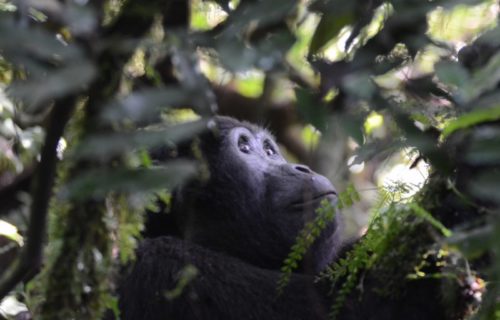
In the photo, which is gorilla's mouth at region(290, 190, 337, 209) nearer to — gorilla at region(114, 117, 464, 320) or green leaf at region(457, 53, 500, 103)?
gorilla at region(114, 117, 464, 320)

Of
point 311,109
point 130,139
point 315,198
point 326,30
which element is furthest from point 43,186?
point 315,198

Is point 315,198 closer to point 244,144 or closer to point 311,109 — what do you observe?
point 244,144

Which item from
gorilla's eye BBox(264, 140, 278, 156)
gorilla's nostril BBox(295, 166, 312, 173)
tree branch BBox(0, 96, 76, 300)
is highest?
tree branch BBox(0, 96, 76, 300)

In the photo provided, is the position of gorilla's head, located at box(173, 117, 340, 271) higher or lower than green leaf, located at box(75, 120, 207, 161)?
lower

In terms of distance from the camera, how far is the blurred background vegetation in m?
1.44

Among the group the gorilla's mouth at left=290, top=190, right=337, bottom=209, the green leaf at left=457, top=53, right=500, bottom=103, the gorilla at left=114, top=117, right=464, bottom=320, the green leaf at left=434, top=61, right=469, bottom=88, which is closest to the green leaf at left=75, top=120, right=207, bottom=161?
the green leaf at left=457, top=53, right=500, bottom=103

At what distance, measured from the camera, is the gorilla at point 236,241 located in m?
3.45

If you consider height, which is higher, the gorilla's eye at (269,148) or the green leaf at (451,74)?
the green leaf at (451,74)

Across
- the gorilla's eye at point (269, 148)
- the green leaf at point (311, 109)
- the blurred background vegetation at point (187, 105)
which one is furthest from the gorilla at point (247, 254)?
the green leaf at point (311, 109)

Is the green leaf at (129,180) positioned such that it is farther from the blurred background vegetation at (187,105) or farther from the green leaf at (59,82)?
the green leaf at (59,82)

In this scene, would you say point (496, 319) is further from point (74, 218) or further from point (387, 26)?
point (74, 218)

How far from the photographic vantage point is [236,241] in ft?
13.4

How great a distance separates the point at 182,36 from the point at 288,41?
0.22 metres

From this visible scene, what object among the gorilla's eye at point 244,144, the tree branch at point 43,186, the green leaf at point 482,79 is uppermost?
the green leaf at point 482,79
